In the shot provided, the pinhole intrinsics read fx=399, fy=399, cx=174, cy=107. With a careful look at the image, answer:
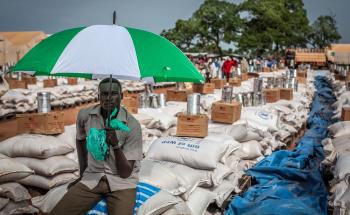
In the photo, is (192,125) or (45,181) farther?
(192,125)

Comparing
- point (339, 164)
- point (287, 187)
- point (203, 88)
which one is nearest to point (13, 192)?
point (287, 187)

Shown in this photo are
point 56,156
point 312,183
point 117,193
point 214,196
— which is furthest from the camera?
point 312,183

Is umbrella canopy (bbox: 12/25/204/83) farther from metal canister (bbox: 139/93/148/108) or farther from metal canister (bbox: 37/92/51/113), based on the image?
metal canister (bbox: 139/93/148/108)

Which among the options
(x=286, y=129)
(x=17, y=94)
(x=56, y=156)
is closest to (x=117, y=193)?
(x=56, y=156)

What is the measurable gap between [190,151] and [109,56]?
82.6 inches

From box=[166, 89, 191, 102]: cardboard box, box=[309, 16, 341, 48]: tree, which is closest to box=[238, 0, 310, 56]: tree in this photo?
box=[309, 16, 341, 48]: tree

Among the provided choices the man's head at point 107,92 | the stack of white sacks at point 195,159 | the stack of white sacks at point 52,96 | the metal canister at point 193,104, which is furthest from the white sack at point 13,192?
the stack of white sacks at point 52,96

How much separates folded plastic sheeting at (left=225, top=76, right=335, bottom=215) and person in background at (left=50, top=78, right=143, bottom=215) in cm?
166

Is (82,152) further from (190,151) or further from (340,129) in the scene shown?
(340,129)

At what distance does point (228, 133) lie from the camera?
17.5 feet

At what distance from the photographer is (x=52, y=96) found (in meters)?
10.6

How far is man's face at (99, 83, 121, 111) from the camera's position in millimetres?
2521

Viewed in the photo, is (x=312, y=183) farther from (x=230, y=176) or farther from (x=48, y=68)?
(x=48, y=68)

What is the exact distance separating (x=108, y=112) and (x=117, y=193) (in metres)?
0.56
